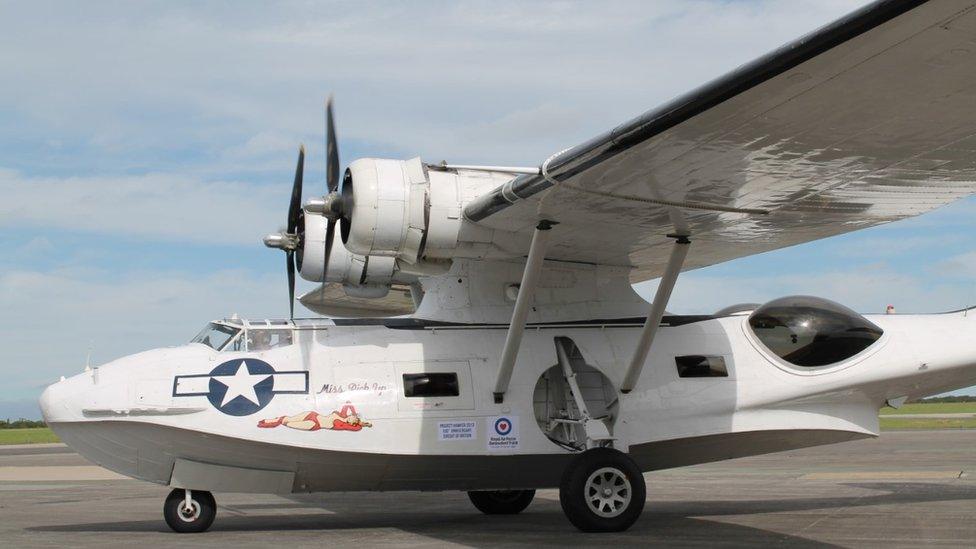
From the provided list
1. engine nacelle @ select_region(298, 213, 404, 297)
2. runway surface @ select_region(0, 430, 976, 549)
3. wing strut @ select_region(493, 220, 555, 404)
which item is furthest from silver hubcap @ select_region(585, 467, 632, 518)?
engine nacelle @ select_region(298, 213, 404, 297)

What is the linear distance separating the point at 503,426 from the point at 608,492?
1503 mm

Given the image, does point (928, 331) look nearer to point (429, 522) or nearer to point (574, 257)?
point (574, 257)

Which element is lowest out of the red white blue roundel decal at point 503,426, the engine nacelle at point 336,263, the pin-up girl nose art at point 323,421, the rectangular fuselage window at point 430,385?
the pin-up girl nose art at point 323,421

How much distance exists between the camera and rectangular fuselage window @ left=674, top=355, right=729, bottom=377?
1260cm

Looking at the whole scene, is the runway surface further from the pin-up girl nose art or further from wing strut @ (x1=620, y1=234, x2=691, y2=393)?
wing strut @ (x1=620, y1=234, x2=691, y2=393)

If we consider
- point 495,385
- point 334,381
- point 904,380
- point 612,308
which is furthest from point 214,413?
point 904,380

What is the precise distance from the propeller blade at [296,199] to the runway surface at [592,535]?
13.3 feet

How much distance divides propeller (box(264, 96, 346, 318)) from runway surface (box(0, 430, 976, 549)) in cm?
326

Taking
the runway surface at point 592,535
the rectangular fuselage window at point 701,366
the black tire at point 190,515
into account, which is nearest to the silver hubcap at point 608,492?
the runway surface at point 592,535

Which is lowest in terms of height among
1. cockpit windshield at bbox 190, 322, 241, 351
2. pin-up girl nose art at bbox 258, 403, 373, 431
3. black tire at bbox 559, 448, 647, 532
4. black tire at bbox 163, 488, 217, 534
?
black tire at bbox 163, 488, 217, 534

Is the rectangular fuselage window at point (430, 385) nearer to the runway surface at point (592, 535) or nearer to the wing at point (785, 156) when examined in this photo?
the runway surface at point (592, 535)

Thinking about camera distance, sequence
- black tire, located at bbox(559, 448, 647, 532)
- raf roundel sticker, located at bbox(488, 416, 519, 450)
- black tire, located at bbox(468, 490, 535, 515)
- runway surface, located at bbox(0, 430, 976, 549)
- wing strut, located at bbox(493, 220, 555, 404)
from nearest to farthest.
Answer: runway surface, located at bbox(0, 430, 976, 549)
wing strut, located at bbox(493, 220, 555, 404)
black tire, located at bbox(559, 448, 647, 532)
raf roundel sticker, located at bbox(488, 416, 519, 450)
black tire, located at bbox(468, 490, 535, 515)

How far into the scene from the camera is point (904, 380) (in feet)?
42.1

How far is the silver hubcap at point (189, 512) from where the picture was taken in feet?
38.1
